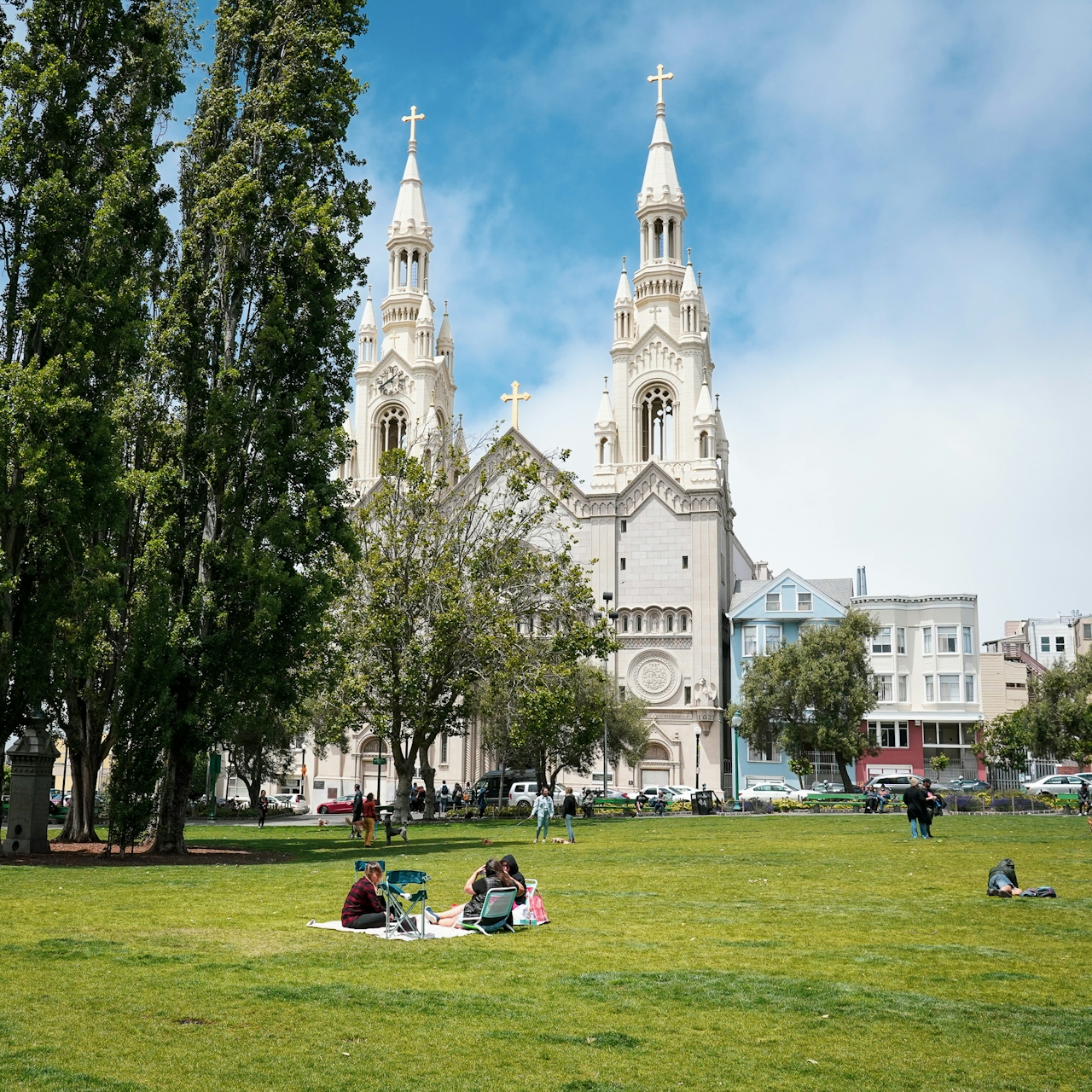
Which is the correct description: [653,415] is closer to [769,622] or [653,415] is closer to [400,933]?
[769,622]

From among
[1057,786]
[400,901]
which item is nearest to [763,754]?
[1057,786]

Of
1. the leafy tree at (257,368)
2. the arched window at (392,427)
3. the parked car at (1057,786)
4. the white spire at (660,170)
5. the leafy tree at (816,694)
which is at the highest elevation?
the white spire at (660,170)

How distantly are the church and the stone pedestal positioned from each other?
1735 inches

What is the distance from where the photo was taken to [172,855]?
2580cm

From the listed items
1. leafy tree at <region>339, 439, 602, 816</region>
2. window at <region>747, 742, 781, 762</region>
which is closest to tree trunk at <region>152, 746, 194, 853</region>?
leafy tree at <region>339, 439, 602, 816</region>

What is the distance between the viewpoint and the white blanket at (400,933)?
12.6 m

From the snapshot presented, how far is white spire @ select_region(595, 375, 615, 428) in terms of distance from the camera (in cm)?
7931

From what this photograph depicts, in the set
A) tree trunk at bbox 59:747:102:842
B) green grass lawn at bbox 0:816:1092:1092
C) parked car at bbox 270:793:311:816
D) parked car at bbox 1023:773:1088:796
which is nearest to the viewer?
green grass lawn at bbox 0:816:1092:1092

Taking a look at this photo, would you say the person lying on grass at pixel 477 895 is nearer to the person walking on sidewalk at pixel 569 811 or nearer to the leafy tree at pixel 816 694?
the person walking on sidewalk at pixel 569 811

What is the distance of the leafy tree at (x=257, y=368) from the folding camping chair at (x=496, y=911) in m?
13.4

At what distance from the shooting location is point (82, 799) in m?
31.0

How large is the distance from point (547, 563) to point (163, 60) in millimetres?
23823

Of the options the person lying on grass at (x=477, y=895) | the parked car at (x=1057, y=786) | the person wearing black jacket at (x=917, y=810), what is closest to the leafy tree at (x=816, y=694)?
the parked car at (x=1057, y=786)

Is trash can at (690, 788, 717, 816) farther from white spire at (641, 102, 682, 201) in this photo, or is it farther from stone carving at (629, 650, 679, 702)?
white spire at (641, 102, 682, 201)
